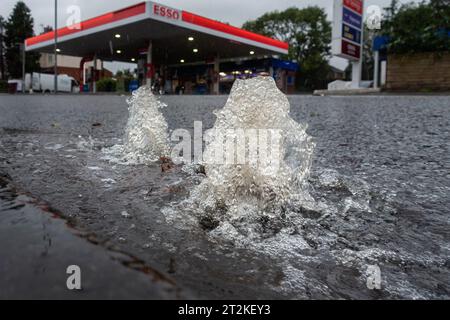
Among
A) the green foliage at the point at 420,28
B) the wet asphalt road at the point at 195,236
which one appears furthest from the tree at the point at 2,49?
the wet asphalt road at the point at 195,236

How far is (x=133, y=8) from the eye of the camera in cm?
2306

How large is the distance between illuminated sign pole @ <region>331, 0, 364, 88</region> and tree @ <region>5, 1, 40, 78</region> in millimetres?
38268

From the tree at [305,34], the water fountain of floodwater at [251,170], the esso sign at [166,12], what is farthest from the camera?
the tree at [305,34]

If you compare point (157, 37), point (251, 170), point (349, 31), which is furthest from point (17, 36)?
point (251, 170)

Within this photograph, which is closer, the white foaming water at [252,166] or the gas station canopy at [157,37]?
the white foaming water at [252,166]

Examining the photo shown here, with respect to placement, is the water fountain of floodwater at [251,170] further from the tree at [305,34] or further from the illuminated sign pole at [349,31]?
the tree at [305,34]

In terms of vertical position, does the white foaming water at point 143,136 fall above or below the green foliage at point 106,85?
below

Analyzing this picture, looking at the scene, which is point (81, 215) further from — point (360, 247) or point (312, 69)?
point (312, 69)

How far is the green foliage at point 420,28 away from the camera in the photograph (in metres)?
17.0

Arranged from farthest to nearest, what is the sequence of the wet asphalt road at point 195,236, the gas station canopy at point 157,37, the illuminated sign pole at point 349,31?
1. the gas station canopy at point 157,37
2. the illuminated sign pole at point 349,31
3. the wet asphalt road at point 195,236

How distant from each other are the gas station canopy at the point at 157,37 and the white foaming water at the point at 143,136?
20136 mm

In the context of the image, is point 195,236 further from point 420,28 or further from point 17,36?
point 17,36

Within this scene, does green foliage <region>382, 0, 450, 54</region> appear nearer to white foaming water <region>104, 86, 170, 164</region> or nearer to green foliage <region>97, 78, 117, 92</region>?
white foaming water <region>104, 86, 170, 164</region>
